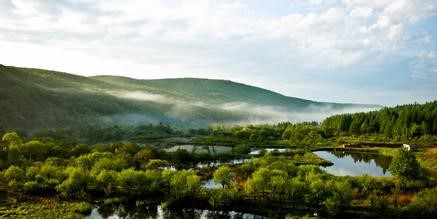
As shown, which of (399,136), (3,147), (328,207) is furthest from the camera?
(399,136)

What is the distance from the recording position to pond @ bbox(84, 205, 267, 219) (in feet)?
227

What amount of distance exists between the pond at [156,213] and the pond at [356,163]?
4780cm

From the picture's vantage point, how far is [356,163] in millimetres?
132250

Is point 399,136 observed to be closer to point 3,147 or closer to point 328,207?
point 328,207

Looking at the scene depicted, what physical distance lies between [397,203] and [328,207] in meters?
13.5

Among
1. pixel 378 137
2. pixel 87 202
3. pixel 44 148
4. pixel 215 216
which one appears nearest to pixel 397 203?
pixel 215 216

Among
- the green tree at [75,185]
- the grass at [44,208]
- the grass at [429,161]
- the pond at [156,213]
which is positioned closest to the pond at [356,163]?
the grass at [429,161]

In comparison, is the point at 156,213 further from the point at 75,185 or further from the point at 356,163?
the point at 356,163

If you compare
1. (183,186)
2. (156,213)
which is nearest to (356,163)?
(183,186)

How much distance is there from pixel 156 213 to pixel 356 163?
82210mm

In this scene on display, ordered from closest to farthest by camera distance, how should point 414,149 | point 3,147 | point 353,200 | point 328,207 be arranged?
point 328,207 < point 353,200 < point 3,147 < point 414,149

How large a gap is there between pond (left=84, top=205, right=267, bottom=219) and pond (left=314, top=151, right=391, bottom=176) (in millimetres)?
47796

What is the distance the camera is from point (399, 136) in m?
193

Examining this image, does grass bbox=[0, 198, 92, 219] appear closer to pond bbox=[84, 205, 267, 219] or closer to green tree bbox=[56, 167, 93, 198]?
pond bbox=[84, 205, 267, 219]
